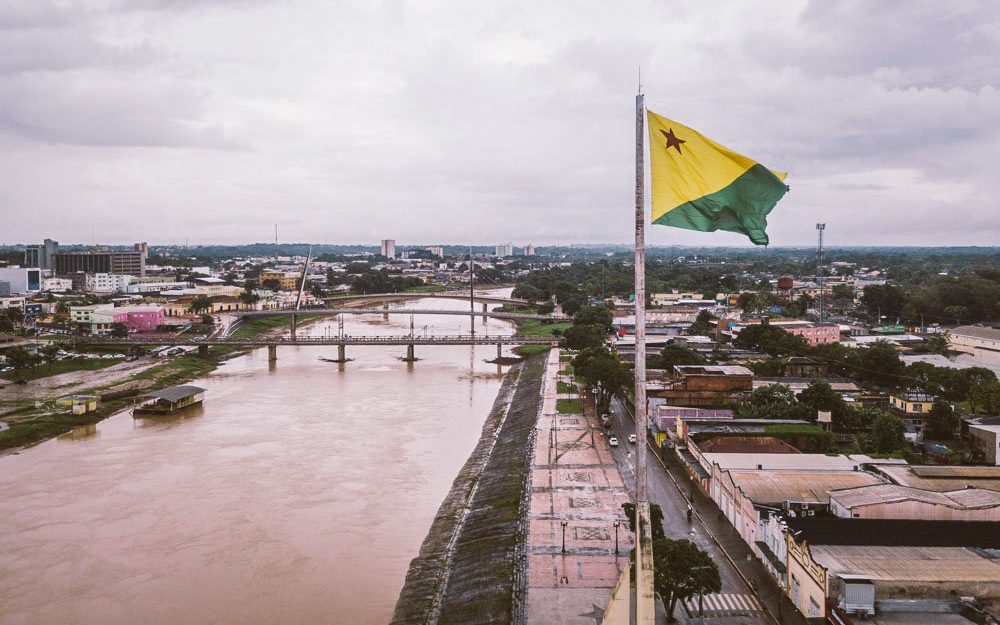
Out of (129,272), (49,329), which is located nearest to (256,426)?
(49,329)

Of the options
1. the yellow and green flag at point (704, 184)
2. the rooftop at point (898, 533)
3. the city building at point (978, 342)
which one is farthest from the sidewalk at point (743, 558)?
the city building at point (978, 342)

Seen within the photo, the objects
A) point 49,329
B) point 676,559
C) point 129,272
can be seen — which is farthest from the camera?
point 129,272

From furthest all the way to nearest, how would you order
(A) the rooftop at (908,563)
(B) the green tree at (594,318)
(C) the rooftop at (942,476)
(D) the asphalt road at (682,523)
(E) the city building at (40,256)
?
(E) the city building at (40,256), (B) the green tree at (594,318), (C) the rooftop at (942,476), (D) the asphalt road at (682,523), (A) the rooftop at (908,563)

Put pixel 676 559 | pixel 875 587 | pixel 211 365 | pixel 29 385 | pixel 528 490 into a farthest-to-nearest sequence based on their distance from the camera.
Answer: pixel 211 365 → pixel 29 385 → pixel 528 490 → pixel 676 559 → pixel 875 587

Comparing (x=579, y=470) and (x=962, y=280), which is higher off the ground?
(x=962, y=280)

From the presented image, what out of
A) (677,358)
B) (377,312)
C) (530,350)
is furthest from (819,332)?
(377,312)

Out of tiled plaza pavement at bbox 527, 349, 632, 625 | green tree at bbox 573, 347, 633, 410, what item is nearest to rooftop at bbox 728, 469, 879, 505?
tiled plaza pavement at bbox 527, 349, 632, 625

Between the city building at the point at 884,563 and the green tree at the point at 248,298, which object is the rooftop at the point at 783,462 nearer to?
the city building at the point at 884,563

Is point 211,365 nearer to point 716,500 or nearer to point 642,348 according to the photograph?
point 716,500
